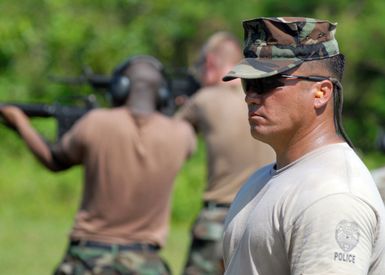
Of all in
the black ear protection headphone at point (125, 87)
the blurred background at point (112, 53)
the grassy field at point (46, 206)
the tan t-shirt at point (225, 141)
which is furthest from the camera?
the blurred background at point (112, 53)

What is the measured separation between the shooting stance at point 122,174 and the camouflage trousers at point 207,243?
117 centimetres

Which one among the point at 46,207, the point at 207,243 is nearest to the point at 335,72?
the point at 207,243

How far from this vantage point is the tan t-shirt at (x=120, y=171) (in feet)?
22.5

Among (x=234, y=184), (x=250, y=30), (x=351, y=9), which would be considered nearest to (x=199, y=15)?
(x=351, y=9)

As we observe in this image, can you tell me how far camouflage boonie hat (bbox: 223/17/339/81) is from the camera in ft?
11.8

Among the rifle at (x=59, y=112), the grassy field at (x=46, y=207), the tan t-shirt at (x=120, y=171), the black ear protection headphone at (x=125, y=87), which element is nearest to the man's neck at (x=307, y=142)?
the tan t-shirt at (x=120, y=171)

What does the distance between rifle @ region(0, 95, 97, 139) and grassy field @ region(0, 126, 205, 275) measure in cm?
494

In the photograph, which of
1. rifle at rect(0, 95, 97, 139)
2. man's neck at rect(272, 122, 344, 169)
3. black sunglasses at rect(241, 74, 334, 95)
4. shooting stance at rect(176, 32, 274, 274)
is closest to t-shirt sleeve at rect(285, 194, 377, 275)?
man's neck at rect(272, 122, 344, 169)

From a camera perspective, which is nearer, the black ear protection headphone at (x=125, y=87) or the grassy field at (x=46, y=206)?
the black ear protection headphone at (x=125, y=87)

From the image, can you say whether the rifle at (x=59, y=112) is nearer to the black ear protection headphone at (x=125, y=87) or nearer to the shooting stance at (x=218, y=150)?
the black ear protection headphone at (x=125, y=87)

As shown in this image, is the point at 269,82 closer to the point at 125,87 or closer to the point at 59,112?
the point at 125,87

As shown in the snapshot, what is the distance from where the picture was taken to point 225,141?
27.0 ft

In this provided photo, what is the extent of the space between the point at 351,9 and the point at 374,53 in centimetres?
119

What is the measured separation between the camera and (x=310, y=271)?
11.0ft
